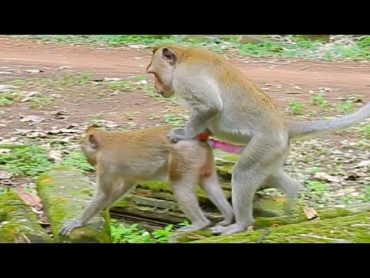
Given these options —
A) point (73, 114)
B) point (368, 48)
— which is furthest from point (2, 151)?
point (368, 48)

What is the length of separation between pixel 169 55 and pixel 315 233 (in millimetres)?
1584

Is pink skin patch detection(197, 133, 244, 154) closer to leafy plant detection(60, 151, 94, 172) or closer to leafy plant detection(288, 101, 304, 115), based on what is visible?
leafy plant detection(60, 151, 94, 172)

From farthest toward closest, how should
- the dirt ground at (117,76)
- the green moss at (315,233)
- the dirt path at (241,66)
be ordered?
the dirt path at (241,66) → the dirt ground at (117,76) → the green moss at (315,233)

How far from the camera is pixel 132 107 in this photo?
9.60m

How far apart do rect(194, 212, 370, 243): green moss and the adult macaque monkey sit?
38 cm

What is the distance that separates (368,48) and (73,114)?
228 inches

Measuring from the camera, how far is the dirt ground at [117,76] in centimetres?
928

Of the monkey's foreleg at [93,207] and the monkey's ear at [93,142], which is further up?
the monkey's ear at [93,142]

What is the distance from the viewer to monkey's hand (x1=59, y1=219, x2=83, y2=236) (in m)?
5.34

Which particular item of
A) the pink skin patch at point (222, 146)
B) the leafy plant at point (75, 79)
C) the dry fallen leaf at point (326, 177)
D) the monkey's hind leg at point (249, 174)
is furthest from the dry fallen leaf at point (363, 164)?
the leafy plant at point (75, 79)

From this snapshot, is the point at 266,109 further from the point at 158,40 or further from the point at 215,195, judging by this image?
A: the point at 158,40


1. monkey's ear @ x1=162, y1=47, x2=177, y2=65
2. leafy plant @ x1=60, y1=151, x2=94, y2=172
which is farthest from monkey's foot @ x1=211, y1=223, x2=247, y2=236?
leafy plant @ x1=60, y1=151, x2=94, y2=172

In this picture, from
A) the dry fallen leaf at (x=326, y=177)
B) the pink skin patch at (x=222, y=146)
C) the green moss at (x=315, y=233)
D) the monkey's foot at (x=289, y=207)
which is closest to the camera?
the green moss at (x=315, y=233)

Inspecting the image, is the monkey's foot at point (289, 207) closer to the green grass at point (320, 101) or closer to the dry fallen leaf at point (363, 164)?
the dry fallen leaf at point (363, 164)
